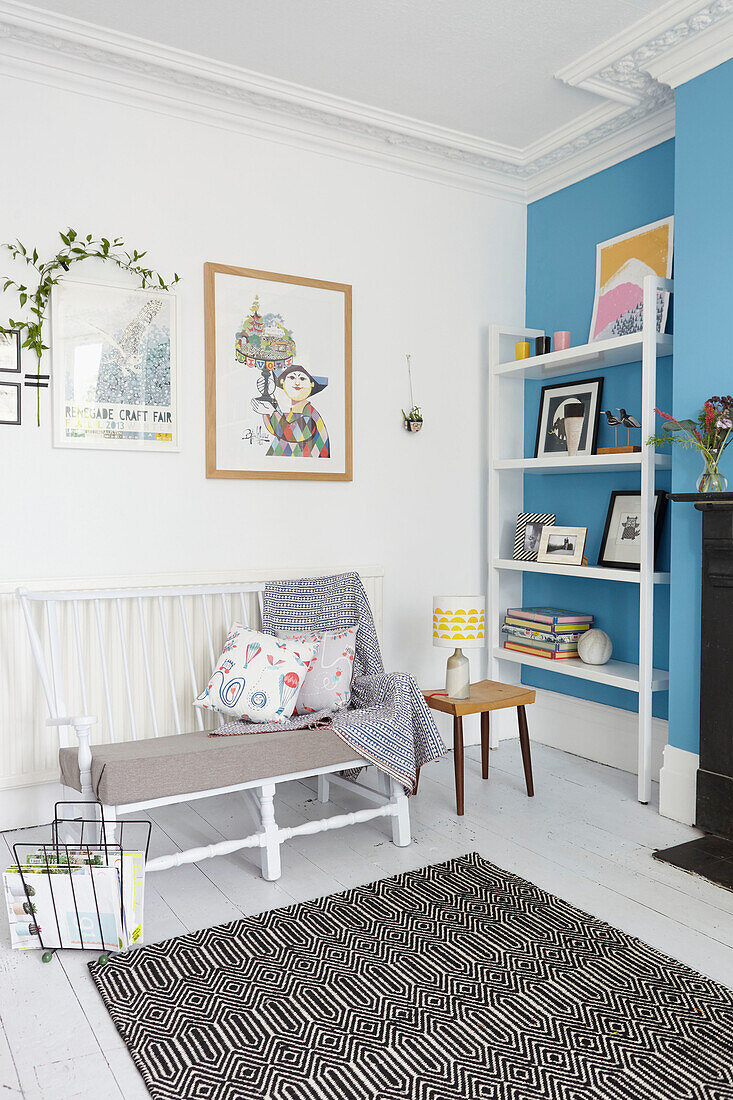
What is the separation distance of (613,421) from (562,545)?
24.9 inches

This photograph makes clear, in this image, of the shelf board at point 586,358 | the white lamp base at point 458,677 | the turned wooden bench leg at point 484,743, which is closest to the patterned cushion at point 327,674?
the white lamp base at point 458,677

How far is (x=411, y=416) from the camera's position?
3814 mm

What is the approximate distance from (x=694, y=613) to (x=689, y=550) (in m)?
0.23

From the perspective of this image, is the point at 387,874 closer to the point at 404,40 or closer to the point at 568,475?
the point at 568,475

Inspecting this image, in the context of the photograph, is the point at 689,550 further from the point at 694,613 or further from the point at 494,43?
the point at 494,43

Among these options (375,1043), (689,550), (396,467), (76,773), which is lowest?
(375,1043)

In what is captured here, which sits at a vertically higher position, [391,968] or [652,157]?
[652,157]

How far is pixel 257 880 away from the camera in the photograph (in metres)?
2.55

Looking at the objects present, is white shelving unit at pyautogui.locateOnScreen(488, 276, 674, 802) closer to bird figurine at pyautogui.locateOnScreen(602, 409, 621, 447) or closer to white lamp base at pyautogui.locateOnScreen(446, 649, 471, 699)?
bird figurine at pyautogui.locateOnScreen(602, 409, 621, 447)

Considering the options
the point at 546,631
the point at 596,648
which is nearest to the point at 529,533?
the point at 546,631

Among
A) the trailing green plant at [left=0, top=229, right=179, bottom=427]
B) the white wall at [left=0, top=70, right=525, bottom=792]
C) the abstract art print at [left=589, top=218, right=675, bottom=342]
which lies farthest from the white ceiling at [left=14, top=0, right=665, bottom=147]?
the trailing green plant at [left=0, top=229, right=179, bottom=427]

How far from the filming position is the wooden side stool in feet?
10.1

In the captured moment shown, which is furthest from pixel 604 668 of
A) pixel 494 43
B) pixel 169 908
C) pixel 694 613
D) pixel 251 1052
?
pixel 494 43

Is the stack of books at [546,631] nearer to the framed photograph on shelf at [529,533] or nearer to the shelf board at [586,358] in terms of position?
the framed photograph on shelf at [529,533]
